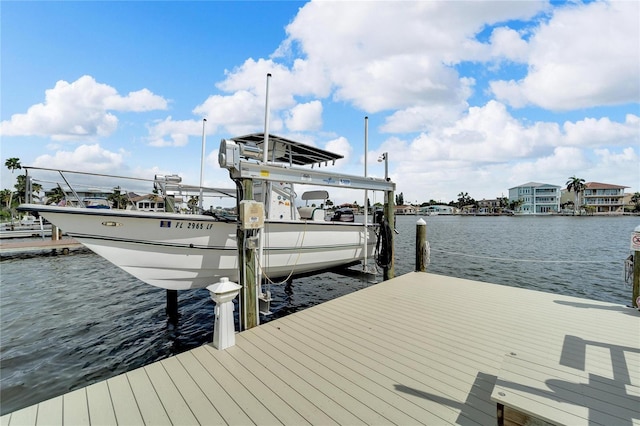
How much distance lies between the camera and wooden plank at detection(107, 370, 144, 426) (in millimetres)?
2369

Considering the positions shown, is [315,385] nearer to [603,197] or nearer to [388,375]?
[388,375]

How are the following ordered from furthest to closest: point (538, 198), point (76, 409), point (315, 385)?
point (538, 198) → point (315, 385) → point (76, 409)

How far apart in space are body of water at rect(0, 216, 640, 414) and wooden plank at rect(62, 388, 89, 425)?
211 centimetres

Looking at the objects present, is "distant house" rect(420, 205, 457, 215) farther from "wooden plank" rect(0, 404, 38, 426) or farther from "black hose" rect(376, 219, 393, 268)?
"wooden plank" rect(0, 404, 38, 426)

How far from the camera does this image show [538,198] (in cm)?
9025

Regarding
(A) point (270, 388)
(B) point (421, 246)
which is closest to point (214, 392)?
(A) point (270, 388)

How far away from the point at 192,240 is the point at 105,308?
4345mm

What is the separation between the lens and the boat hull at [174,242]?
4.63 metres

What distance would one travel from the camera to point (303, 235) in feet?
21.2

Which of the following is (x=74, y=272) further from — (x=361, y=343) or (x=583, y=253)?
(x=583, y=253)

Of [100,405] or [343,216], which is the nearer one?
[100,405]

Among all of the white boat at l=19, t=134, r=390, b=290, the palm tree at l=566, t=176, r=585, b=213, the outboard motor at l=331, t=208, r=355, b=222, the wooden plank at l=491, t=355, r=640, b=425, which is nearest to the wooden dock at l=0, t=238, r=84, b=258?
the white boat at l=19, t=134, r=390, b=290

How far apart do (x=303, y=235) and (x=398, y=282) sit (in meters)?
2.62

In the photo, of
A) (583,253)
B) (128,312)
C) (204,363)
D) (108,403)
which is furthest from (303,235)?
(583,253)
